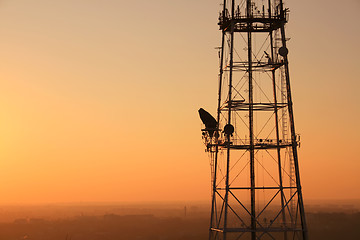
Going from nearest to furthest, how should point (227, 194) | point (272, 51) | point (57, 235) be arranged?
point (227, 194) < point (272, 51) < point (57, 235)

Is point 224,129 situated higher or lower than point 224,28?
lower

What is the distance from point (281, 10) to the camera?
193 ft

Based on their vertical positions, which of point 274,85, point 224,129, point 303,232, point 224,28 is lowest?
point 303,232

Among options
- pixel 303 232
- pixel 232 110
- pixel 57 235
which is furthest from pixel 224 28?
pixel 57 235

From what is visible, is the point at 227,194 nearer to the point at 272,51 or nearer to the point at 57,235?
the point at 272,51

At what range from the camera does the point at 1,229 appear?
625 ft

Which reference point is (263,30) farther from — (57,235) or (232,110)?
(57,235)

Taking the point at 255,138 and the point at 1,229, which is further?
the point at 1,229

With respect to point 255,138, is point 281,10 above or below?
above

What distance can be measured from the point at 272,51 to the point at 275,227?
15030 mm

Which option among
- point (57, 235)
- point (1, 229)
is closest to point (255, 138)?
point (57, 235)

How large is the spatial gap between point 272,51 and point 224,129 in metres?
8.37

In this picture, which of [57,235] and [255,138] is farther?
[57,235]

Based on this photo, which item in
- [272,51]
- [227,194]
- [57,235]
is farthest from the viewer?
[57,235]
